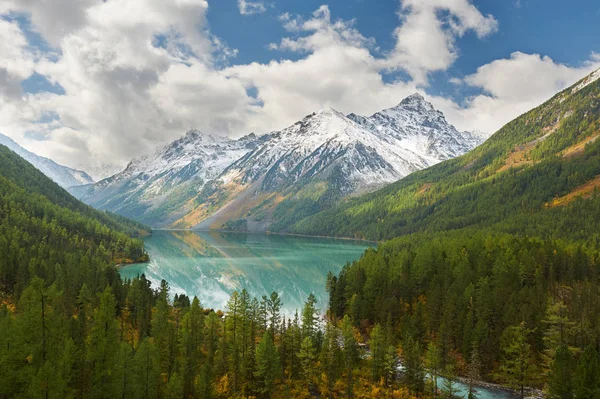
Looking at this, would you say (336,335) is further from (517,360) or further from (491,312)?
(491,312)

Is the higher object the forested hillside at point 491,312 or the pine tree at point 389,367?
the forested hillside at point 491,312

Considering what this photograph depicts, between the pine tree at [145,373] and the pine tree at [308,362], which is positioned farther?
the pine tree at [308,362]

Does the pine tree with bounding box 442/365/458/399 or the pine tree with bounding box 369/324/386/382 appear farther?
the pine tree with bounding box 369/324/386/382

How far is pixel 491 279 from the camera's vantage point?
8288 cm

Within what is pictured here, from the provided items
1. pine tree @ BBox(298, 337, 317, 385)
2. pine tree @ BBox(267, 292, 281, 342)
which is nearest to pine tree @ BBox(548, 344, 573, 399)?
pine tree @ BBox(298, 337, 317, 385)

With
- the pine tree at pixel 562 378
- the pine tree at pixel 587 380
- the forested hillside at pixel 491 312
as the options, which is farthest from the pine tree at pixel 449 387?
the pine tree at pixel 587 380

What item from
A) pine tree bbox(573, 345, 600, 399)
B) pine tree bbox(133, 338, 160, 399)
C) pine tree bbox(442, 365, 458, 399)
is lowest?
pine tree bbox(442, 365, 458, 399)

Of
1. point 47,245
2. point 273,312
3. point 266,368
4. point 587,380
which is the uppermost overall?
point 47,245

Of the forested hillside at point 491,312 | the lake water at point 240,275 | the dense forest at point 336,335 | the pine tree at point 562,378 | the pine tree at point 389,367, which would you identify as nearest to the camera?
the pine tree at point 562,378

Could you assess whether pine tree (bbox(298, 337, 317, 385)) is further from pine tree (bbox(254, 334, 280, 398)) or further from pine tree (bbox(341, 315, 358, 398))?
pine tree (bbox(341, 315, 358, 398))

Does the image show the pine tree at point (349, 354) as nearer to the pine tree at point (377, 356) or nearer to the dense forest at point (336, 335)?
the dense forest at point (336, 335)

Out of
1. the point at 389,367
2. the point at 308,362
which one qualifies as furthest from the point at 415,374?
the point at 308,362

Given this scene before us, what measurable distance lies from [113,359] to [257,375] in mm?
16270

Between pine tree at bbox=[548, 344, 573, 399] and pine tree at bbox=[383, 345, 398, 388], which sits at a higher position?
pine tree at bbox=[548, 344, 573, 399]
